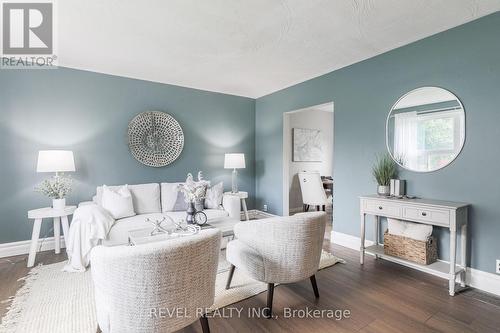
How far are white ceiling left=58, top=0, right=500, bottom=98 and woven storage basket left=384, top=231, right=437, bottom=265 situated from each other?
7.09 ft

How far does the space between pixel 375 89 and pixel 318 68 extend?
0.86m

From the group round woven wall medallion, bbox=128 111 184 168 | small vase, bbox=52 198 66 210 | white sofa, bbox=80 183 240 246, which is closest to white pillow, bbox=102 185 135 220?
white sofa, bbox=80 183 240 246

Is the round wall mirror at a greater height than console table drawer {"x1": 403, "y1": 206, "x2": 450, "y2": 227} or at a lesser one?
greater

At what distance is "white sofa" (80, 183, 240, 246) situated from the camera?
2.94 m

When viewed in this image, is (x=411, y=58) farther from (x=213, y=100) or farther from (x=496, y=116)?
(x=213, y=100)

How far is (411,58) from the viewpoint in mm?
2717

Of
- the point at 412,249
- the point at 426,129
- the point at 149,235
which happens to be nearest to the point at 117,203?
the point at 149,235

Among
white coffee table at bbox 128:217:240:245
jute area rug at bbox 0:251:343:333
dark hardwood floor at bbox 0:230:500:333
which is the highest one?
white coffee table at bbox 128:217:240:245

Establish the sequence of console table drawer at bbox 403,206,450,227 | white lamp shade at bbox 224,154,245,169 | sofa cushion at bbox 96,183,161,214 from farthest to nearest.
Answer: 1. white lamp shade at bbox 224,154,245,169
2. sofa cushion at bbox 96,183,161,214
3. console table drawer at bbox 403,206,450,227

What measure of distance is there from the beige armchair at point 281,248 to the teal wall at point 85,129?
267 centimetres

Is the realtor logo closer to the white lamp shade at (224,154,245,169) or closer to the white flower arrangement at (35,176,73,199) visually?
the white flower arrangement at (35,176,73,199)

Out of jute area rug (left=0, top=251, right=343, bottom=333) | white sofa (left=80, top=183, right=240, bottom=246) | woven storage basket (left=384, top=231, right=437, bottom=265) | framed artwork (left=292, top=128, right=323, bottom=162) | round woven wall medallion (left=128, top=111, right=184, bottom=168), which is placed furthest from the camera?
framed artwork (left=292, top=128, right=323, bottom=162)

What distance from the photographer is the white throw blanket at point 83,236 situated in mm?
2586

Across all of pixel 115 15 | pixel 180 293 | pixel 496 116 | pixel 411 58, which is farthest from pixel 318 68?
pixel 180 293
